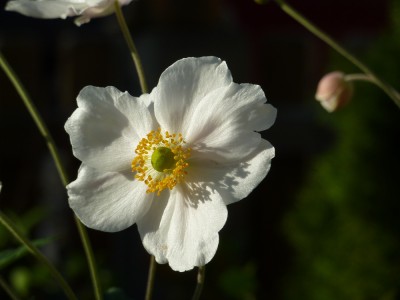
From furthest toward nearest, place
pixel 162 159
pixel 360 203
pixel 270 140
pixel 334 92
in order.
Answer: pixel 270 140, pixel 360 203, pixel 334 92, pixel 162 159

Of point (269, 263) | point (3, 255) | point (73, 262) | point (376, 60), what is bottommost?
point (269, 263)

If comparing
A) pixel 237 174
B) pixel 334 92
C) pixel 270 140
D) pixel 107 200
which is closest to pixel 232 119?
pixel 237 174

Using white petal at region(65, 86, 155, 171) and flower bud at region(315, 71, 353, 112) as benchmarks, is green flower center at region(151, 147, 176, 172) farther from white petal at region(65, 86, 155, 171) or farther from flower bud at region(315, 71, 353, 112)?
flower bud at region(315, 71, 353, 112)

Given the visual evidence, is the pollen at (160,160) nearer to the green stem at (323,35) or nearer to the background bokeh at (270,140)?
the green stem at (323,35)

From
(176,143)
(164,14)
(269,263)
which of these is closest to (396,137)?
(269,263)

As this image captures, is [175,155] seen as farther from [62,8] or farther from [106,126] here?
[62,8]

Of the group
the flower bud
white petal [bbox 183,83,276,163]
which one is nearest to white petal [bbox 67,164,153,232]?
white petal [bbox 183,83,276,163]

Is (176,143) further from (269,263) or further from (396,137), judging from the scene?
(269,263)
